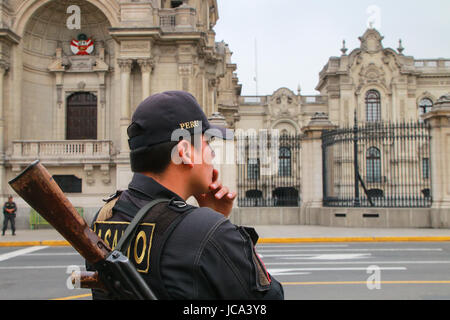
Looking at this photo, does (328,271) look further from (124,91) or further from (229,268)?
(124,91)

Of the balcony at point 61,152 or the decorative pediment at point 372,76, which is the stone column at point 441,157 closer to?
the balcony at point 61,152

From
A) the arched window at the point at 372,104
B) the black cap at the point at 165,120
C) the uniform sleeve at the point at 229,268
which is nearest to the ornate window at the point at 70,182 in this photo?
the black cap at the point at 165,120

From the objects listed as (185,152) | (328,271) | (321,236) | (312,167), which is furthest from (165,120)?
(312,167)

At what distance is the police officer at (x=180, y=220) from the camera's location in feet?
4.88

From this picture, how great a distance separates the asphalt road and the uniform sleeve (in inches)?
212

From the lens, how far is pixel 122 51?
21625mm

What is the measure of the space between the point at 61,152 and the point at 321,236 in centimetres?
1276

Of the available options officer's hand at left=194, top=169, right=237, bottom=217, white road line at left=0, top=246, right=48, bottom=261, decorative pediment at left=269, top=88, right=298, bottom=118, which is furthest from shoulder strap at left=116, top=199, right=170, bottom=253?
decorative pediment at left=269, top=88, right=298, bottom=118

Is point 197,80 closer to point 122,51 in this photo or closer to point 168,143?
point 122,51

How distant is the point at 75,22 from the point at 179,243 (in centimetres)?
2391

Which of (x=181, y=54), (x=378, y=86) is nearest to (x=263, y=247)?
(x=181, y=54)

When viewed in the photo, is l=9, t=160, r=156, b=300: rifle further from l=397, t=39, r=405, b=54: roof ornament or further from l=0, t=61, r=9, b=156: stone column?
l=397, t=39, r=405, b=54: roof ornament

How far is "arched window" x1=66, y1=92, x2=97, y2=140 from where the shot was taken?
23922 millimetres

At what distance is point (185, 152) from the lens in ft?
5.98
